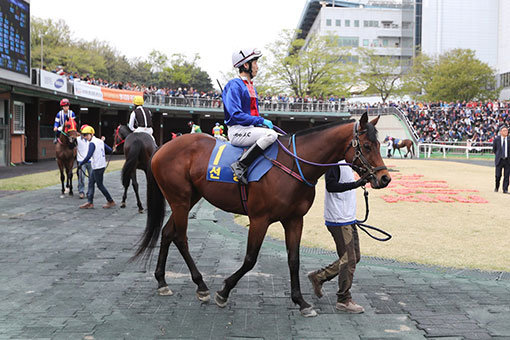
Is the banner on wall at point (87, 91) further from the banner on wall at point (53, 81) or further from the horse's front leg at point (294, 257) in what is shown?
the horse's front leg at point (294, 257)

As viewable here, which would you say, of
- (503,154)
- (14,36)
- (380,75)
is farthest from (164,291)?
(380,75)

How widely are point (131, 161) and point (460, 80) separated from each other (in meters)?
51.5

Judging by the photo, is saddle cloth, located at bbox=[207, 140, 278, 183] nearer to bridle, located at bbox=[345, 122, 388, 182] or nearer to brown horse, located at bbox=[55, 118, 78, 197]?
bridle, located at bbox=[345, 122, 388, 182]

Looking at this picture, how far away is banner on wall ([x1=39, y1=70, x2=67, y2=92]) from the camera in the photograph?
22159 mm

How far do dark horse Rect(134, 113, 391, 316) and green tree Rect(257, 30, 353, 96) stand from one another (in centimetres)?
4615

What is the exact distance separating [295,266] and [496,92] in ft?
196

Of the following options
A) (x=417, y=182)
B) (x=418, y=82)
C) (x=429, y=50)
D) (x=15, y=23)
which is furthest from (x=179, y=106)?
(x=429, y=50)

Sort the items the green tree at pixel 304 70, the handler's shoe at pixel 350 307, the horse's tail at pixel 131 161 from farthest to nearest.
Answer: the green tree at pixel 304 70 < the horse's tail at pixel 131 161 < the handler's shoe at pixel 350 307

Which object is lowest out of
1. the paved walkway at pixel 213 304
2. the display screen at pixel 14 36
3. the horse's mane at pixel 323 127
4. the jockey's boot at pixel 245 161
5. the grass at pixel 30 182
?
the paved walkway at pixel 213 304

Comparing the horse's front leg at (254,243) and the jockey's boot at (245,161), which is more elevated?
the jockey's boot at (245,161)

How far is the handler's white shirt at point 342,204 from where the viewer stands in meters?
4.48

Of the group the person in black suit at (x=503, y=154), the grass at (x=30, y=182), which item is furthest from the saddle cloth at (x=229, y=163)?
the person in black suit at (x=503, y=154)

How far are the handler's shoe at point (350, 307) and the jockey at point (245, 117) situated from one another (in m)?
1.48

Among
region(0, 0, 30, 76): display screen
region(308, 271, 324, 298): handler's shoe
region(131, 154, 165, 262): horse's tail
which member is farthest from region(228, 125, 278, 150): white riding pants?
region(0, 0, 30, 76): display screen
